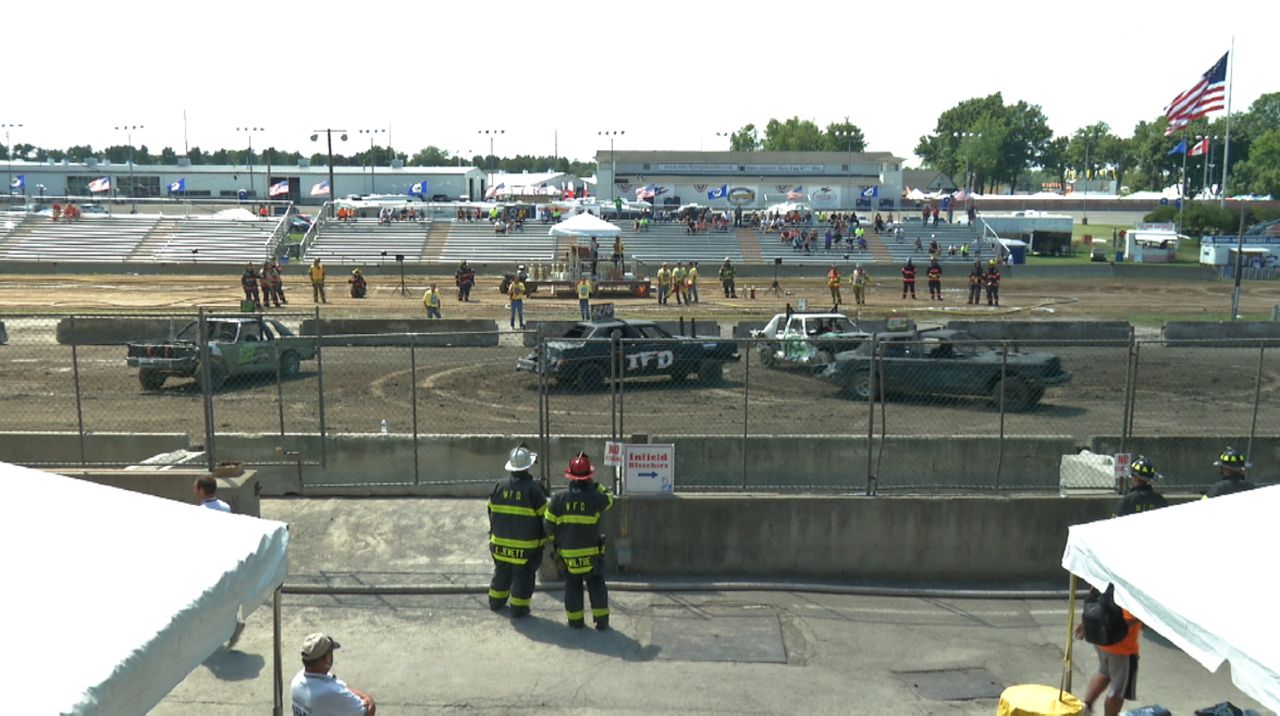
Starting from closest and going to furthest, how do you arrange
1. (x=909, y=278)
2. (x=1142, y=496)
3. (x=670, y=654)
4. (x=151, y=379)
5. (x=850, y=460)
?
(x=670, y=654) < (x=1142, y=496) < (x=850, y=460) < (x=151, y=379) < (x=909, y=278)

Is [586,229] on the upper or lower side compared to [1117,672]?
upper

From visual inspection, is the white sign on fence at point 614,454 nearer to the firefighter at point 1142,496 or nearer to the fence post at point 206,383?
the fence post at point 206,383

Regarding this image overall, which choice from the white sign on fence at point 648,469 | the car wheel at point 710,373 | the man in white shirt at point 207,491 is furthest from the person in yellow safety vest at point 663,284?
the man in white shirt at point 207,491

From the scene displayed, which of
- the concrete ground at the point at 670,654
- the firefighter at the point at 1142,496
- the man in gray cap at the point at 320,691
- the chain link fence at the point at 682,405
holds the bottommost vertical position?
Answer: the concrete ground at the point at 670,654

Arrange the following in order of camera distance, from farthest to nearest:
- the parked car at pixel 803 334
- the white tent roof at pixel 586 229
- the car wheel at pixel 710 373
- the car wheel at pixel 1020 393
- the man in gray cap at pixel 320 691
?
1. the white tent roof at pixel 586 229
2. the parked car at pixel 803 334
3. the car wheel at pixel 710 373
4. the car wheel at pixel 1020 393
5. the man in gray cap at pixel 320 691

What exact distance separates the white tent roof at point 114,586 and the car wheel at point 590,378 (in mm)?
14394

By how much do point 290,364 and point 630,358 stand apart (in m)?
7.37

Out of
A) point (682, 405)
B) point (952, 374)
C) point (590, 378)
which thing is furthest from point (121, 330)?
point (952, 374)

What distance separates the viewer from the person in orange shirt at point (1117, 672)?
7.46m

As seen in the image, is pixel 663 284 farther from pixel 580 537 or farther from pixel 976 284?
pixel 580 537

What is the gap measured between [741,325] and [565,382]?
28.8ft

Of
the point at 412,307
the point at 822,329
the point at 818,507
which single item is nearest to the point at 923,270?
the point at 412,307

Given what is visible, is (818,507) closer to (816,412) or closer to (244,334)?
(816,412)

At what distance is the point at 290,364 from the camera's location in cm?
2303
